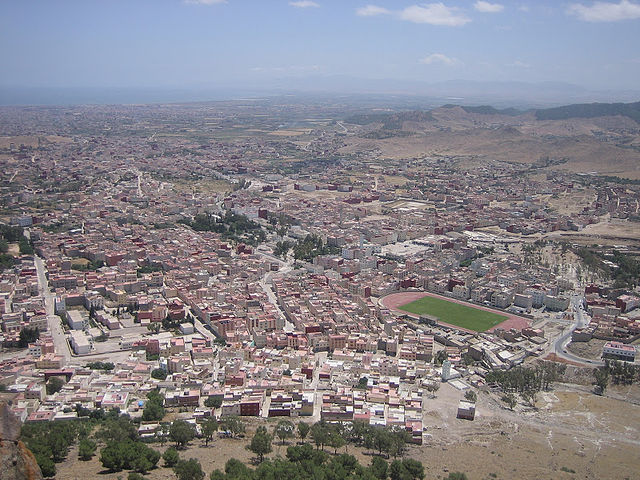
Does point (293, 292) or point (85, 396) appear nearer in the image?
point (85, 396)

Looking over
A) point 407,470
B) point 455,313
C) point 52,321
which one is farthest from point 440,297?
point 52,321

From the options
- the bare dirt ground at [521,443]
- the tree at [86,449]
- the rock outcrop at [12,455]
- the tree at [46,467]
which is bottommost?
the bare dirt ground at [521,443]

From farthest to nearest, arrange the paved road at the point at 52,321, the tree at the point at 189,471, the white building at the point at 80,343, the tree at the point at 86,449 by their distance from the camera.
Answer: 1. the paved road at the point at 52,321
2. the white building at the point at 80,343
3. the tree at the point at 86,449
4. the tree at the point at 189,471

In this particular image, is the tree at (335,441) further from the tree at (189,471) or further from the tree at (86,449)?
the tree at (86,449)

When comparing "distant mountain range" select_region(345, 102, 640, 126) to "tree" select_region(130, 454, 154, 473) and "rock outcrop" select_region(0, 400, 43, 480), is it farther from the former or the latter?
"rock outcrop" select_region(0, 400, 43, 480)

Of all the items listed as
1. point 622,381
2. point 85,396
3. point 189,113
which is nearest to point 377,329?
point 622,381

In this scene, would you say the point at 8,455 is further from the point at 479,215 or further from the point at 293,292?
the point at 479,215

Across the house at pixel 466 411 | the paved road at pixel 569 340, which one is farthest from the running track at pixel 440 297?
the house at pixel 466 411

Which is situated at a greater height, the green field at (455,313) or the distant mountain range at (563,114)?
the distant mountain range at (563,114)
